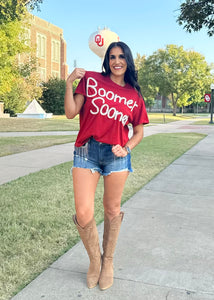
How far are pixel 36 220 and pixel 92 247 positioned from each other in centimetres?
178

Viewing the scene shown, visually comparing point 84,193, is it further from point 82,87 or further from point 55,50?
point 55,50

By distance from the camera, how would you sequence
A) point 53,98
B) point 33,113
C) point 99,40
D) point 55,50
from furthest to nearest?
point 55,50 < point 53,98 < point 33,113 < point 99,40

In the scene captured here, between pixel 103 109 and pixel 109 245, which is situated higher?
pixel 103 109

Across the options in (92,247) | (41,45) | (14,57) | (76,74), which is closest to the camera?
(76,74)

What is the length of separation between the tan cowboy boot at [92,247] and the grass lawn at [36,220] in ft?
1.73

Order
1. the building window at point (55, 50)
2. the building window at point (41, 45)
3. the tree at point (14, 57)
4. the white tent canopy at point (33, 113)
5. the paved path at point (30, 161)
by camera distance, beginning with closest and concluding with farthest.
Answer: the paved path at point (30, 161), the tree at point (14, 57), the white tent canopy at point (33, 113), the building window at point (41, 45), the building window at point (55, 50)

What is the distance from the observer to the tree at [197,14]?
32.3 feet

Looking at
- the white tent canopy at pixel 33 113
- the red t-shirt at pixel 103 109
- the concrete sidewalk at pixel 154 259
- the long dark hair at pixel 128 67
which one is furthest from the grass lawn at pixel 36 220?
the white tent canopy at pixel 33 113

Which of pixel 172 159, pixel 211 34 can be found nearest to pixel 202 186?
pixel 172 159

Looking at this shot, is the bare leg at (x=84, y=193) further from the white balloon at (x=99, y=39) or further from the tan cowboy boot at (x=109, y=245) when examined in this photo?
the white balloon at (x=99, y=39)

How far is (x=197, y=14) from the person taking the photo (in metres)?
9.95

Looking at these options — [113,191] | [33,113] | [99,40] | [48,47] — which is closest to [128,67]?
[113,191]

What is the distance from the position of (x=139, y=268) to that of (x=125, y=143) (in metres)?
1.17

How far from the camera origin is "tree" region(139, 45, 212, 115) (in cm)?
5509
